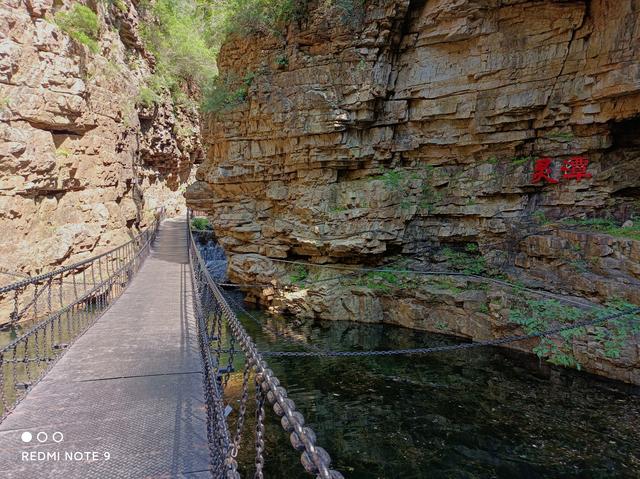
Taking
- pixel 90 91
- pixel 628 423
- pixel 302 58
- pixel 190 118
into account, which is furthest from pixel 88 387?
pixel 190 118

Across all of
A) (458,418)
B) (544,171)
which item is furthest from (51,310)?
(544,171)

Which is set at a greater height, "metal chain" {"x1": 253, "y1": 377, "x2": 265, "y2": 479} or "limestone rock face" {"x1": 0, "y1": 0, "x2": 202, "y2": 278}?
"limestone rock face" {"x1": 0, "y1": 0, "x2": 202, "y2": 278}

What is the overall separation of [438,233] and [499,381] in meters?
4.81

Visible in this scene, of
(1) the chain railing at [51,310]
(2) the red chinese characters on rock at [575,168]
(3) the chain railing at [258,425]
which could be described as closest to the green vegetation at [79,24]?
(1) the chain railing at [51,310]

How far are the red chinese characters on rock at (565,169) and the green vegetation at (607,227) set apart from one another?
1152 millimetres

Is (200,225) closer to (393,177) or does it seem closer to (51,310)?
(51,310)

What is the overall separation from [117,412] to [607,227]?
1059 centimetres

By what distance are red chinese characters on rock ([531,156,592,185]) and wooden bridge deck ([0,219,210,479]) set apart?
9.52 metres

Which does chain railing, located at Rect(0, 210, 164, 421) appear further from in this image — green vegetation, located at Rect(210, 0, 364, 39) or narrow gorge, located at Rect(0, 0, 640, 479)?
green vegetation, located at Rect(210, 0, 364, 39)

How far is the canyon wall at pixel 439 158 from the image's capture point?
8570mm

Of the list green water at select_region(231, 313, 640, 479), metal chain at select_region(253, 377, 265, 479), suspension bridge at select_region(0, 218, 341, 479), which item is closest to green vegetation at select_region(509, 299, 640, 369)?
green water at select_region(231, 313, 640, 479)

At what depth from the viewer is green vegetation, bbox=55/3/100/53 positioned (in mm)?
11932

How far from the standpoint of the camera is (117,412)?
2.84 metres

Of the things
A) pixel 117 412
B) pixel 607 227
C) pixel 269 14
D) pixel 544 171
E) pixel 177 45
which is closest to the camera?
A: pixel 117 412
